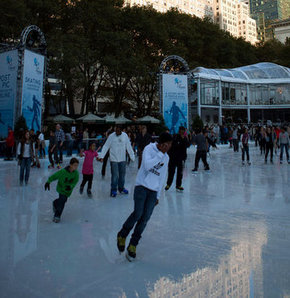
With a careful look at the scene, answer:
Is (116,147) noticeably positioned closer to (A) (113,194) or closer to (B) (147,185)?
(A) (113,194)

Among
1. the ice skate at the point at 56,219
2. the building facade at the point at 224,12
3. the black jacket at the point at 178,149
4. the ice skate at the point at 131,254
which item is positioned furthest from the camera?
the building facade at the point at 224,12

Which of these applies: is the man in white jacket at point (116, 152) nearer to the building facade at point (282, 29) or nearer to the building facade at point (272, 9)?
the building facade at point (282, 29)

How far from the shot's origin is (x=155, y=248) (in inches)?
151

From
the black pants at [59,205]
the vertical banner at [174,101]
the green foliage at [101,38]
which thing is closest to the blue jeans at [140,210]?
the black pants at [59,205]

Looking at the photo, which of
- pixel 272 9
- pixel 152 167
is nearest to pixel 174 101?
pixel 152 167

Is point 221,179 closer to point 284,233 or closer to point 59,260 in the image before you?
point 284,233

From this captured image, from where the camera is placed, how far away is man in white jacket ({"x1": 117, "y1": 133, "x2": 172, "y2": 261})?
349 centimetres

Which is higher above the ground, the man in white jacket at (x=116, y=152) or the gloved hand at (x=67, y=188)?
the man in white jacket at (x=116, y=152)

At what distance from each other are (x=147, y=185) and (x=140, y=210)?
0.30m

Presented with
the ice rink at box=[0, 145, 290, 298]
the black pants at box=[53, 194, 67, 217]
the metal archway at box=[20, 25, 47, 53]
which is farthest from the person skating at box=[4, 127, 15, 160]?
the black pants at box=[53, 194, 67, 217]

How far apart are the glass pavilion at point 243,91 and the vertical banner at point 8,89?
77.2 ft

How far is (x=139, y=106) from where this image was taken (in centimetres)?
3325

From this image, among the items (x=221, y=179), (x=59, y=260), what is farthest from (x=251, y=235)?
(x=221, y=179)

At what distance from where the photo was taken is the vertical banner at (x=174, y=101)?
24.8 m
